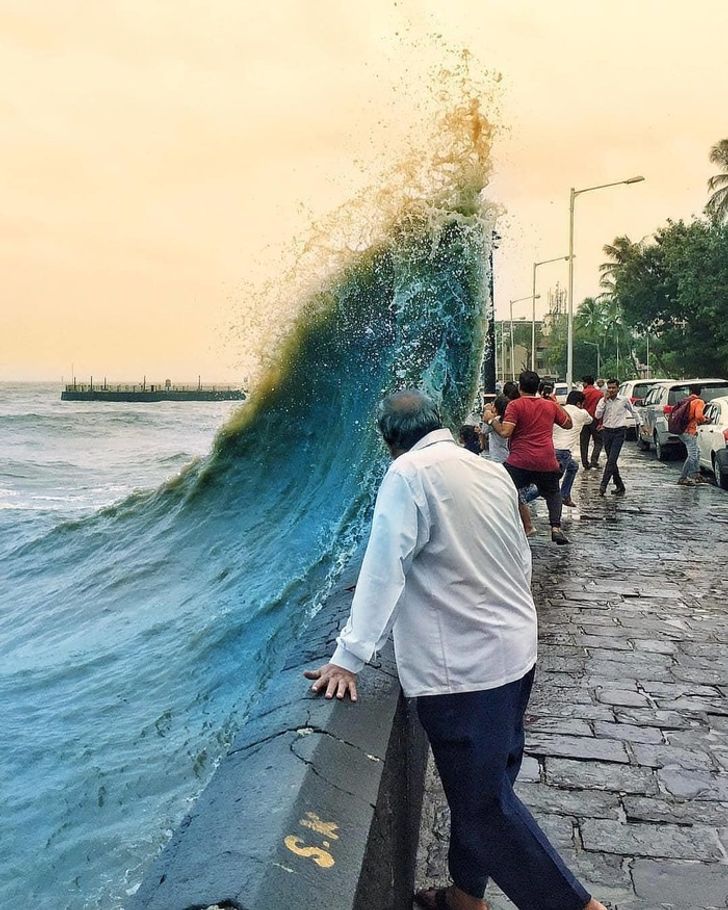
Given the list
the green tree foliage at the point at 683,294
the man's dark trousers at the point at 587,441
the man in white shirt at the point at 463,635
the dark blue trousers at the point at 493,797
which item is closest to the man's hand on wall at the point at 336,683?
the man in white shirt at the point at 463,635

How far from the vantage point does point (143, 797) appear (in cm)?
485

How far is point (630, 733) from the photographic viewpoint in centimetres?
426

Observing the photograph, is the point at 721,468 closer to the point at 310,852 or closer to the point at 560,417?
the point at 560,417

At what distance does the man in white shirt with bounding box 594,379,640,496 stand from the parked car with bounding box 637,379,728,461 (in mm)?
5853

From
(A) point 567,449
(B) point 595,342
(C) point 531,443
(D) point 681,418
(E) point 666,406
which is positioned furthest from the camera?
(B) point 595,342

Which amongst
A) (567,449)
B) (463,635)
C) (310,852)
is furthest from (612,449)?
(310,852)

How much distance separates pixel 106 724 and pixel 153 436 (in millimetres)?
55598

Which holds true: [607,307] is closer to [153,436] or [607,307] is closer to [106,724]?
[153,436]

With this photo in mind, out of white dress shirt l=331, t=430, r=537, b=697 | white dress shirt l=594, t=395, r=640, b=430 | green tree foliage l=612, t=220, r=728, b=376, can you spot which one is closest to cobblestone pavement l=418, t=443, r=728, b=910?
white dress shirt l=331, t=430, r=537, b=697

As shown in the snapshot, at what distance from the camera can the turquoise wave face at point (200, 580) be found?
4.80 meters

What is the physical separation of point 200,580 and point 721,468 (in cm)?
883

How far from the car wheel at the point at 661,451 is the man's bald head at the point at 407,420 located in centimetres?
1817

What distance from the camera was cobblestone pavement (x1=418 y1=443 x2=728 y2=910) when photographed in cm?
314

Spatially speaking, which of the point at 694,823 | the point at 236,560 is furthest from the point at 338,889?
the point at 236,560
